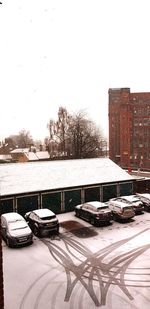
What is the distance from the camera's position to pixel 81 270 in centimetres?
1570

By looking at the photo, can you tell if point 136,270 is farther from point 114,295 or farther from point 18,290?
point 18,290

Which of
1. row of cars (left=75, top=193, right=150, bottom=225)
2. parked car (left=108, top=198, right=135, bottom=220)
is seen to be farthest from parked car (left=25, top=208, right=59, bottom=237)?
parked car (left=108, top=198, right=135, bottom=220)

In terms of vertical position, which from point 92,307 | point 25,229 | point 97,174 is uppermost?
point 97,174

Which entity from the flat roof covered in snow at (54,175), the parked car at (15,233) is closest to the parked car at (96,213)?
the flat roof covered in snow at (54,175)

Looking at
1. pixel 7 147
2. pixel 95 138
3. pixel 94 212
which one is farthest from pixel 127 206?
pixel 7 147

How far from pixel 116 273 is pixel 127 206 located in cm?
909

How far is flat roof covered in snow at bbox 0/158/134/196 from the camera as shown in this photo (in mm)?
25852

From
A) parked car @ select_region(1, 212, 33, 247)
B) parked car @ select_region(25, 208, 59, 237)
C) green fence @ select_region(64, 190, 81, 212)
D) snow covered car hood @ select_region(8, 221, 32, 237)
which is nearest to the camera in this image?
parked car @ select_region(1, 212, 33, 247)

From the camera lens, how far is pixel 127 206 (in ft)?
78.9

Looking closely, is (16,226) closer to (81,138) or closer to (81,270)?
(81,270)

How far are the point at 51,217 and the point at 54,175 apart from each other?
7731mm

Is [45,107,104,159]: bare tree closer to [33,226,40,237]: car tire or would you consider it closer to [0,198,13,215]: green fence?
[0,198,13,215]: green fence

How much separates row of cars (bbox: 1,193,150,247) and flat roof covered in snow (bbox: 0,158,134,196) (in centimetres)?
283

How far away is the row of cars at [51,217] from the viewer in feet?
62.0
